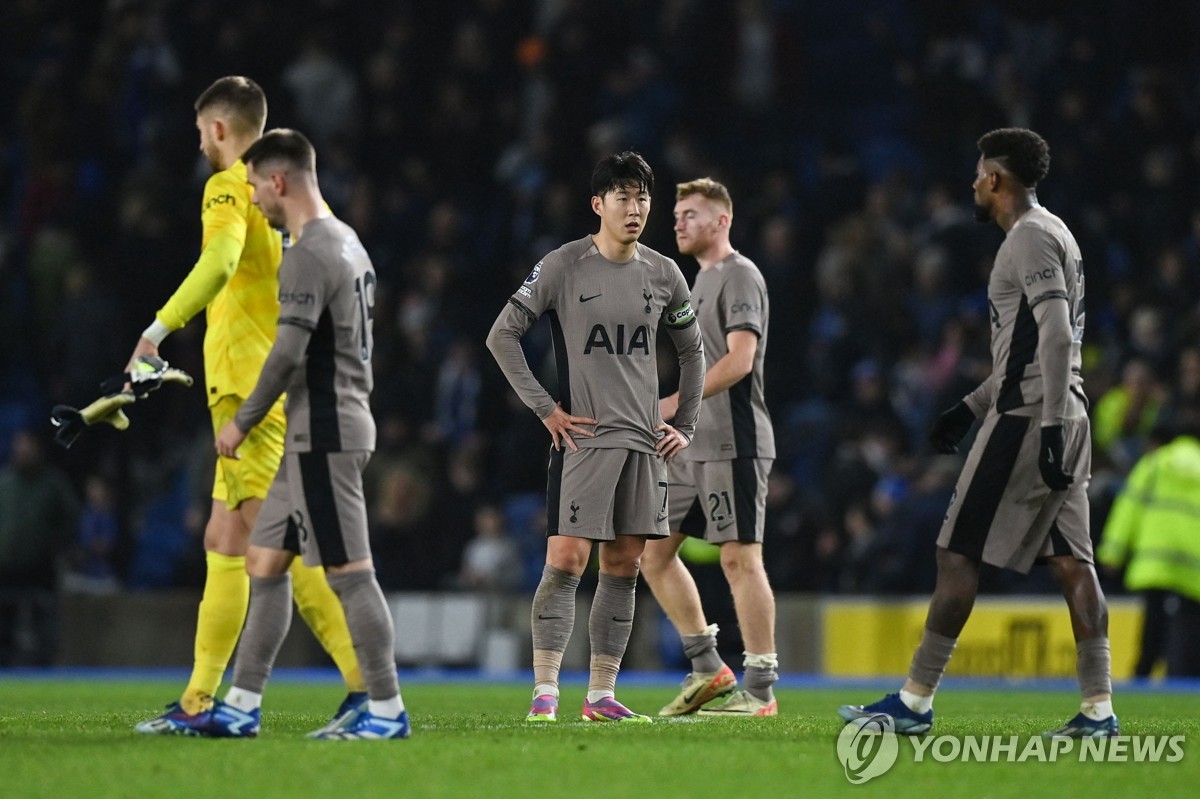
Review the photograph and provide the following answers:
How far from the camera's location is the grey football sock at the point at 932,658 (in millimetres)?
7027

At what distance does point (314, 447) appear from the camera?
659 centimetres

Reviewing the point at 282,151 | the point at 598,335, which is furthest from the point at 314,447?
the point at 598,335

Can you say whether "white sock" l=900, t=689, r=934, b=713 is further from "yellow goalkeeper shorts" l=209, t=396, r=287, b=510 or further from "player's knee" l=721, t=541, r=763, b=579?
"yellow goalkeeper shorts" l=209, t=396, r=287, b=510

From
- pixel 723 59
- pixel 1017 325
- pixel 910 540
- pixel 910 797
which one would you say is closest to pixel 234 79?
pixel 1017 325

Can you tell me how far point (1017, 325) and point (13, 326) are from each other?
13961mm

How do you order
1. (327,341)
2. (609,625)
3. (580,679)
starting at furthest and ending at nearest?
1. (580,679)
2. (609,625)
3. (327,341)

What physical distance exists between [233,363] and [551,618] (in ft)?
5.89

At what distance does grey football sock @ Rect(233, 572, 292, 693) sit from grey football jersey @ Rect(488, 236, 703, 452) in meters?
1.61

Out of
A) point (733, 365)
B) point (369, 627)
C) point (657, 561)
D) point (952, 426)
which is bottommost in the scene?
point (369, 627)

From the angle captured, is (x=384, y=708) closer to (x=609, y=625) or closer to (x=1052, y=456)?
(x=609, y=625)

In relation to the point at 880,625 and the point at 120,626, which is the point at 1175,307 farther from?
the point at 120,626

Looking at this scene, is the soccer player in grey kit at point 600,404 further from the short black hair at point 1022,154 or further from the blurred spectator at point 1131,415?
the blurred spectator at point 1131,415

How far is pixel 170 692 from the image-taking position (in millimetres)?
12273

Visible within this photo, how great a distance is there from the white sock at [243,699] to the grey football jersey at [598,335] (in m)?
1.85
